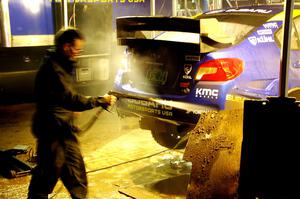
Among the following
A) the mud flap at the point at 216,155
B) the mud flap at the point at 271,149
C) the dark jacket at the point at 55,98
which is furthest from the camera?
the dark jacket at the point at 55,98

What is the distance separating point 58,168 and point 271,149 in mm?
1713

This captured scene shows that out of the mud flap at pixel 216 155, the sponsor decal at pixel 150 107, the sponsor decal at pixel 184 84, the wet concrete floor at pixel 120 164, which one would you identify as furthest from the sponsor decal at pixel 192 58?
the wet concrete floor at pixel 120 164

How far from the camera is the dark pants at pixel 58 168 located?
3.48 meters

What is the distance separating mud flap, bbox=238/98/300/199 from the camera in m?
2.74

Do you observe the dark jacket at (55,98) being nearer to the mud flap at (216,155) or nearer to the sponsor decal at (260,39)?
the mud flap at (216,155)

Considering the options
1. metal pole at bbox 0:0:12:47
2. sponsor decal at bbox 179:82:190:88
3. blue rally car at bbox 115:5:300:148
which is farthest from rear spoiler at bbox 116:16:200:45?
metal pole at bbox 0:0:12:47

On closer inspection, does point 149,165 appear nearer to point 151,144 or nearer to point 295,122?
point 151,144

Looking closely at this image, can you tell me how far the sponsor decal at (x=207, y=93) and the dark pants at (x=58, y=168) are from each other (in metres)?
1.49

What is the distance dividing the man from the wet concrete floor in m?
1.02

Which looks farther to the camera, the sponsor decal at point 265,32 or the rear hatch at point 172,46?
the sponsor decal at point 265,32

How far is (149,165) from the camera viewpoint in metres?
5.44

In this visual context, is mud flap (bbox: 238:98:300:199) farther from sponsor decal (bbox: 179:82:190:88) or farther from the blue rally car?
sponsor decal (bbox: 179:82:190:88)

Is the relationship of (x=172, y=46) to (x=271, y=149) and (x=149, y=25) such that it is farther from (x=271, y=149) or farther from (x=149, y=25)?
(x=271, y=149)

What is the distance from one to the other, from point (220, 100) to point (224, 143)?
1.08 m
